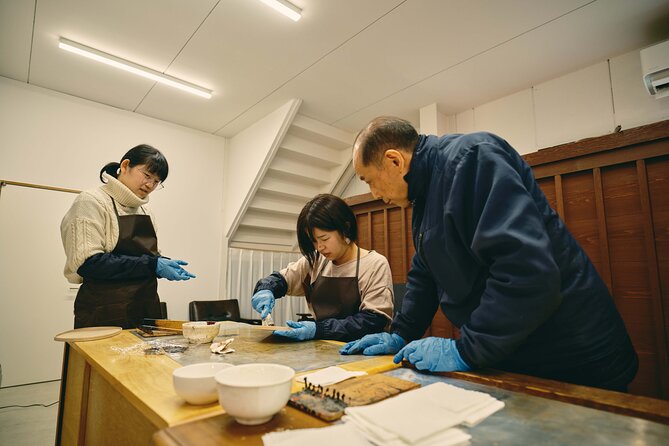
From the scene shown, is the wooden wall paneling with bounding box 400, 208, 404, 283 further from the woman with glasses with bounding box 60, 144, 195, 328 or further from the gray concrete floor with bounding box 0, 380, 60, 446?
the gray concrete floor with bounding box 0, 380, 60, 446

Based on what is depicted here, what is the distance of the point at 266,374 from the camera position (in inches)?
27.8

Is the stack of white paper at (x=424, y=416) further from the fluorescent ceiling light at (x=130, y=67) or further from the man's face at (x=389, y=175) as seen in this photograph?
the fluorescent ceiling light at (x=130, y=67)

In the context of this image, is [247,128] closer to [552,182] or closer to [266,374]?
[552,182]

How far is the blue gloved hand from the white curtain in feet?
11.9

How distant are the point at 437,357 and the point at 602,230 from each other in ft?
6.95

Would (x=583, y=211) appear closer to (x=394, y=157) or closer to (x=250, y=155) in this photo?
(x=394, y=157)

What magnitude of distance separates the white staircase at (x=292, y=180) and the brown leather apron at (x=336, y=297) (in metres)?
2.79

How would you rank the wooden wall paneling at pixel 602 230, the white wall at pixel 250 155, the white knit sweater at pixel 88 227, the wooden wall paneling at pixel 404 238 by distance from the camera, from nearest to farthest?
the white knit sweater at pixel 88 227, the wooden wall paneling at pixel 602 230, the wooden wall paneling at pixel 404 238, the white wall at pixel 250 155

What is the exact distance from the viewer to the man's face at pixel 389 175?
125cm

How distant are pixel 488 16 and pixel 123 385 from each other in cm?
340

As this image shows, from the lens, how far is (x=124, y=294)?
1912 mm

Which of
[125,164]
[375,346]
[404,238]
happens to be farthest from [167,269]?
[404,238]

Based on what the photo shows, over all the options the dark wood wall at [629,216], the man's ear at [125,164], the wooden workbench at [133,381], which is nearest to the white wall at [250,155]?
the man's ear at [125,164]

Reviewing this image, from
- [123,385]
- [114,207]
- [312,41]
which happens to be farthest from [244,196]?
[123,385]
